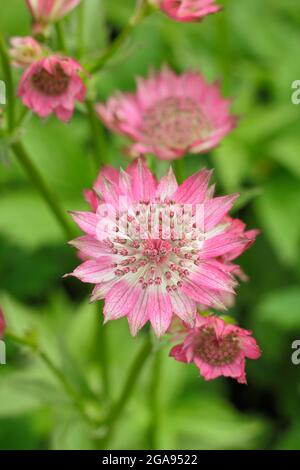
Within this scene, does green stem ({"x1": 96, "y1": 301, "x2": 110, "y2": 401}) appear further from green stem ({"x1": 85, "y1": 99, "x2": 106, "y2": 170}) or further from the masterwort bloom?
the masterwort bloom

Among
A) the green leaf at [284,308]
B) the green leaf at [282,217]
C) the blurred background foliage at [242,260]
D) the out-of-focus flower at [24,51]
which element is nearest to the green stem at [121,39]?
the out-of-focus flower at [24,51]

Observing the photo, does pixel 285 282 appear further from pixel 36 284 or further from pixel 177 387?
pixel 36 284

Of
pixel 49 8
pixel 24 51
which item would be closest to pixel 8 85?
pixel 24 51

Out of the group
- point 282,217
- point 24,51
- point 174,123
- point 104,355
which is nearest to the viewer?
point 24,51

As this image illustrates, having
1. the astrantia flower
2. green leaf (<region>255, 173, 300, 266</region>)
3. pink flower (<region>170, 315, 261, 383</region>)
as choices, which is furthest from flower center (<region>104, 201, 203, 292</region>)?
green leaf (<region>255, 173, 300, 266</region>)

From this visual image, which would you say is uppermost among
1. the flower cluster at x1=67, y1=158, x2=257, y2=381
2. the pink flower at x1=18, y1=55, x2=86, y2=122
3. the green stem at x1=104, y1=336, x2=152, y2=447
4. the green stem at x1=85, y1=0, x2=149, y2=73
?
the green stem at x1=85, y1=0, x2=149, y2=73

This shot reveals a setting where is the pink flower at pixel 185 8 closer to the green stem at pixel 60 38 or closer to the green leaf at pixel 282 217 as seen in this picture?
the green stem at pixel 60 38

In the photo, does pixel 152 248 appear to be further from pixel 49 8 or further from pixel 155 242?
pixel 49 8
